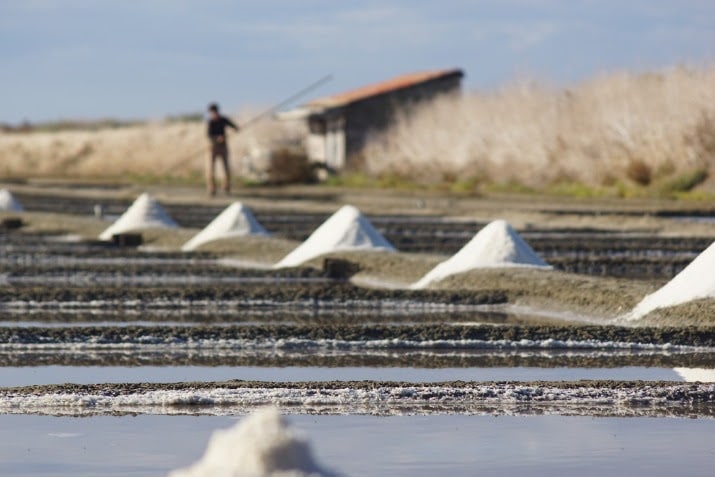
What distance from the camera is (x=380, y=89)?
3997cm

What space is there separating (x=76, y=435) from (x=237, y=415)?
0.52m

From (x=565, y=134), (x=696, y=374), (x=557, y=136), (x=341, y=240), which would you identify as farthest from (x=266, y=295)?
(x=557, y=136)

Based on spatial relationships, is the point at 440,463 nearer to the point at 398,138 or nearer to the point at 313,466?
the point at 313,466

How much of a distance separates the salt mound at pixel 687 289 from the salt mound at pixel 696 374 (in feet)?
5.06

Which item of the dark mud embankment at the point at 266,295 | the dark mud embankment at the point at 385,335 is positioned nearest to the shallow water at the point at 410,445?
the dark mud embankment at the point at 385,335

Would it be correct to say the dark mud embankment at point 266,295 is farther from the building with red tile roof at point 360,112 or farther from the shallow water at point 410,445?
the building with red tile roof at point 360,112

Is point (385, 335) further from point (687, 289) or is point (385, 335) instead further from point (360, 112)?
point (360, 112)

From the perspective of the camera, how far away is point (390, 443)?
482 cm

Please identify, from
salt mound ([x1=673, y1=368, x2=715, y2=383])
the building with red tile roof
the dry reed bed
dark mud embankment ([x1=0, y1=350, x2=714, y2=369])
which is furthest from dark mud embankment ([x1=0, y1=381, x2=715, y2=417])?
the building with red tile roof

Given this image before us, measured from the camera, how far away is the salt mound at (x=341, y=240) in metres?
11.8

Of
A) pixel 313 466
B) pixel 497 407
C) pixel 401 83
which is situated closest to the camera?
pixel 313 466

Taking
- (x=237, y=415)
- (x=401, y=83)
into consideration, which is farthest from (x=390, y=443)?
(x=401, y=83)

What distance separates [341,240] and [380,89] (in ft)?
93.1

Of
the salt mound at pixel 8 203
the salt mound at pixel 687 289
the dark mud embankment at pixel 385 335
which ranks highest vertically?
the salt mound at pixel 8 203
